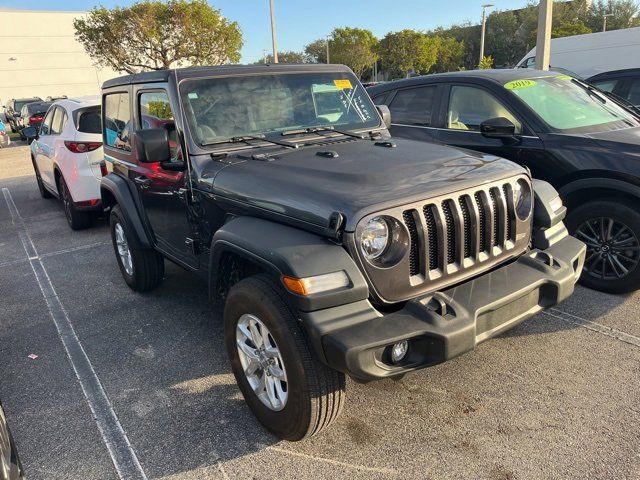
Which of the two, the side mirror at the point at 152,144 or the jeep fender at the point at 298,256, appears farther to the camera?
the side mirror at the point at 152,144

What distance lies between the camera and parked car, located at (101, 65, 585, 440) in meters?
2.31

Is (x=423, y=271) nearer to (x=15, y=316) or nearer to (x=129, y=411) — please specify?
(x=129, y=411)

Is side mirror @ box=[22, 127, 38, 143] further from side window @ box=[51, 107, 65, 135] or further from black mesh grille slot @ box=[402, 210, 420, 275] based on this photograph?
black mesh grille slot @ box=[402, 210, 420, 275]

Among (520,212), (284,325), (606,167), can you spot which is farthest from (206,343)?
(606,167)

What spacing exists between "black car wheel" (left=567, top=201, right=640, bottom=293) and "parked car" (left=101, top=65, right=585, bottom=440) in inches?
48.5

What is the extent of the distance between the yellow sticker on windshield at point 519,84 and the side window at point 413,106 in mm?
855

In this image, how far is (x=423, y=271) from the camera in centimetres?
252

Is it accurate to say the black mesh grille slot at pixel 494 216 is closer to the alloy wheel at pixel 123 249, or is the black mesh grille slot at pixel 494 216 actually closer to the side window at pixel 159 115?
the side window at pixel 159 115

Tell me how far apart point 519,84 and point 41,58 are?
167 ft

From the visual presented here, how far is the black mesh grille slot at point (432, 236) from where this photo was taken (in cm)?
253

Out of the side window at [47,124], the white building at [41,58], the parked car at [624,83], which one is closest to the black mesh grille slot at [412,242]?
the parked car at [624,83]

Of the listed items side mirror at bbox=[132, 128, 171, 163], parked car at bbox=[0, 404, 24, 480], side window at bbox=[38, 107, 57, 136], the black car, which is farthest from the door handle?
side window at bbox=[38, 107, 57, 136]

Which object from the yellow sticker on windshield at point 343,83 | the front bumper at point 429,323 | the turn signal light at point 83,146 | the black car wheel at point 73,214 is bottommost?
the black car wheel at point 73,214

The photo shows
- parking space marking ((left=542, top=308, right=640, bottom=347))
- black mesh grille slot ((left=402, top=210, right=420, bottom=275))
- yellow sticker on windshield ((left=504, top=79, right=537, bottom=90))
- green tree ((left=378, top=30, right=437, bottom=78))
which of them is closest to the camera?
black mesh grille slot ((left=402, top=210, right=420, bottom=275))
